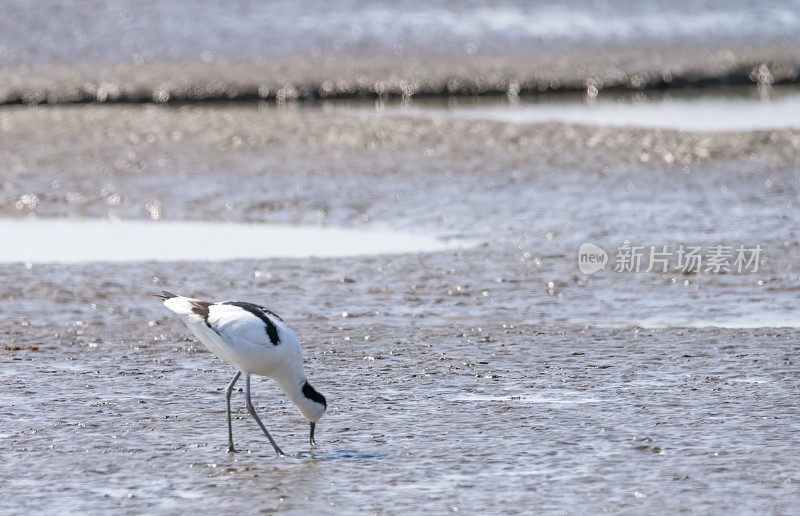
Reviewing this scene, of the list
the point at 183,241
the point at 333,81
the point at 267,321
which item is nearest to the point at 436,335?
the point at 267,321

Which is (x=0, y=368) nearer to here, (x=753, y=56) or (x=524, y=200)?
(x=524, y=200)

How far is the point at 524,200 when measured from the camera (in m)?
12.6

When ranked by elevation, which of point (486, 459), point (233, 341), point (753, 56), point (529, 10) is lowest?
point (486, 459)

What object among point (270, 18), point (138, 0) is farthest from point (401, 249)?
point (138, 0)

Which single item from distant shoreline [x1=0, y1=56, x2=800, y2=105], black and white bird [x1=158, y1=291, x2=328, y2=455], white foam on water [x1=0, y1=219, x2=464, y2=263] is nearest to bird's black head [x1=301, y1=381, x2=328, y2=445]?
black and white bird [x1=158, y1=291, x2=328, y2=455]

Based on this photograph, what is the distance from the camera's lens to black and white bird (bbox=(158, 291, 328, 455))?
609 centimetres

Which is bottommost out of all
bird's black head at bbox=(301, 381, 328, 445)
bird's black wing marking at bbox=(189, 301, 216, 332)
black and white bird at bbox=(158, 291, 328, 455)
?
bird's black head at bbox=(301, 381, 328, 445)

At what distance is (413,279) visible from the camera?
32.1 feet

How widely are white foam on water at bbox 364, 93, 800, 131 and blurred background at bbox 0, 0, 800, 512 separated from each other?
0.11 meters

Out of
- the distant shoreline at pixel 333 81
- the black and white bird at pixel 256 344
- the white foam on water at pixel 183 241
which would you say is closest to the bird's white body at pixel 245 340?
the black and white bird at pixel 256 344

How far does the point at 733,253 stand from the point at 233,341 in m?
5.35
